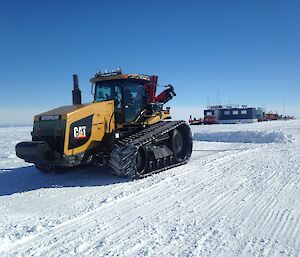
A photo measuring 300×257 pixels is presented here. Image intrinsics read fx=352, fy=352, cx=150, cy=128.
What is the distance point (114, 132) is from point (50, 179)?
2133mm

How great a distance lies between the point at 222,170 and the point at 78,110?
4328 mm

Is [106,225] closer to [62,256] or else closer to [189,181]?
[62,256]

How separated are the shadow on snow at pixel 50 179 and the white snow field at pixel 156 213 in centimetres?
3

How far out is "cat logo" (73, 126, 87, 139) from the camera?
8534mm

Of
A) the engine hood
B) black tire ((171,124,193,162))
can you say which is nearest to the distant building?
black tire ((171,124,193,162))

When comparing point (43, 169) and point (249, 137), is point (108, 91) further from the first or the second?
point (249, 137)

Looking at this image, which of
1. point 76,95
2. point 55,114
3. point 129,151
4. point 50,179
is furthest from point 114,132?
point 50,179

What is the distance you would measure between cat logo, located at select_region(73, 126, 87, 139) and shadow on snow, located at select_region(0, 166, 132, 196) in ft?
3.90

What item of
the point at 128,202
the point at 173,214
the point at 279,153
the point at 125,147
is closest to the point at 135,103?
the point at 125,147

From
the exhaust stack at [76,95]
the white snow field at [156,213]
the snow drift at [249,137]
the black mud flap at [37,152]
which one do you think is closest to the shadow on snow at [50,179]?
the white snow field at [156,213]

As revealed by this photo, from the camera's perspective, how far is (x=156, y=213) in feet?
20.1

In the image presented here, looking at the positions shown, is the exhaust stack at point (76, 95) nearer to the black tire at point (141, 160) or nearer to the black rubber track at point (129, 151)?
the black rubber track at point (129, 151)

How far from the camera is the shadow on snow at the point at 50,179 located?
870cm

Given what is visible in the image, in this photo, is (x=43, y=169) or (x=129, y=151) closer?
(x=129, y=151)
